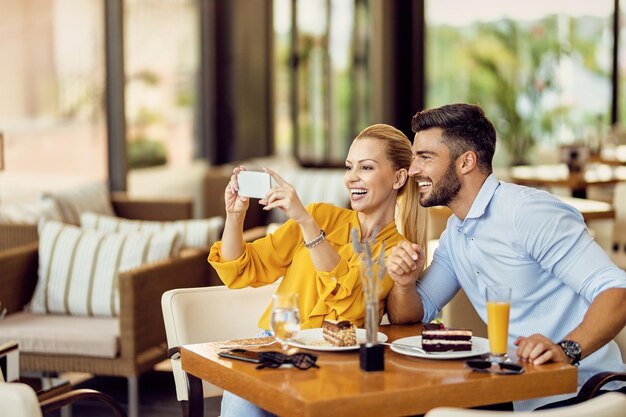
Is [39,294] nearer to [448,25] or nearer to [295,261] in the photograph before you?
[295,261]

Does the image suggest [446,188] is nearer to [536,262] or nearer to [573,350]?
[536,262]

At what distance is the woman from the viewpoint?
9.45ft

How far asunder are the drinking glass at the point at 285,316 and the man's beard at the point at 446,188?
0.61 metres

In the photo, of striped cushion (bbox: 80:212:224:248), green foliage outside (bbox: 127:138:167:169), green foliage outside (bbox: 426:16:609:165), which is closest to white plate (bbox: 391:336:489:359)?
striped cushion (bbox: 80:212:224:248)

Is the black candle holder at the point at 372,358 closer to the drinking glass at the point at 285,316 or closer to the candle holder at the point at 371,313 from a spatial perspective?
the candle holder at the point at 371,313

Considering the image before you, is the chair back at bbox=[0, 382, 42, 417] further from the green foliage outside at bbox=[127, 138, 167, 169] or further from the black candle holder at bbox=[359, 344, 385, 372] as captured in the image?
the green foliage outside at bbox=[127, 138, 167, 169]

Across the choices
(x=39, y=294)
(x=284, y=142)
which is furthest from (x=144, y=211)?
(x=284, y=142)

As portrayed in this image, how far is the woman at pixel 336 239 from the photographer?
9.45 feet

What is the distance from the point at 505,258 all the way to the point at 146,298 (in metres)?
2.09

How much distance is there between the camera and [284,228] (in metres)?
3.11

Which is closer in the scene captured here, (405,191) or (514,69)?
(405,191)

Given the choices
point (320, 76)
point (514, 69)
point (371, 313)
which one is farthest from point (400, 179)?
point (514, 69)

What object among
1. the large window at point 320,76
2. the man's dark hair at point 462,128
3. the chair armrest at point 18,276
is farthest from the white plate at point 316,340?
the large window at point 320,76

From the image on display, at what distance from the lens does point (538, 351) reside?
240 centimetres
